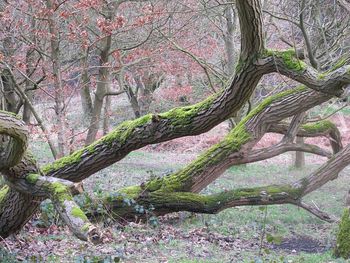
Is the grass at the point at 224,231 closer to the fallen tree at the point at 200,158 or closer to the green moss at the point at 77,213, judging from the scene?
the fallen tree at the point at 200,158

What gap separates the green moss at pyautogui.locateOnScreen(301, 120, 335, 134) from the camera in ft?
39.4

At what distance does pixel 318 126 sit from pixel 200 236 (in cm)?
460

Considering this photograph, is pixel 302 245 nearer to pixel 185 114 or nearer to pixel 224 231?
pixel 224 231

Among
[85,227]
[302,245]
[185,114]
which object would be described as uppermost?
[185,114]

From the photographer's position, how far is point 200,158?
9.94 meters

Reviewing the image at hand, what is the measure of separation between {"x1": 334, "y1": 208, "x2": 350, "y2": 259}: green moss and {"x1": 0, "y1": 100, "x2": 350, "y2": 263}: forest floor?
0.19m

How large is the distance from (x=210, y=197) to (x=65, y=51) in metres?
7.15

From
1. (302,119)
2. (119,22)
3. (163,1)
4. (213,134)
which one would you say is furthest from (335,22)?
(213,134)

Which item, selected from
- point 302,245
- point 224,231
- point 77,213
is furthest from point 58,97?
point 77,213

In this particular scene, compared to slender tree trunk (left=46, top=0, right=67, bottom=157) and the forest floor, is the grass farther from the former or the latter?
slender tree trunk (left=46, top=0, right=67, bottom=157)

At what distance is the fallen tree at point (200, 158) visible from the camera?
4.97 meters

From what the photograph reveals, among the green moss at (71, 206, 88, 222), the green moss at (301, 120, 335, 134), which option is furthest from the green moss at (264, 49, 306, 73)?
the green moss at (301, 120, 335, 134)

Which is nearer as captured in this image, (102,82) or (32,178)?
(32,178)

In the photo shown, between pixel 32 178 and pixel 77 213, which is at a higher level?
pixel 32 178
